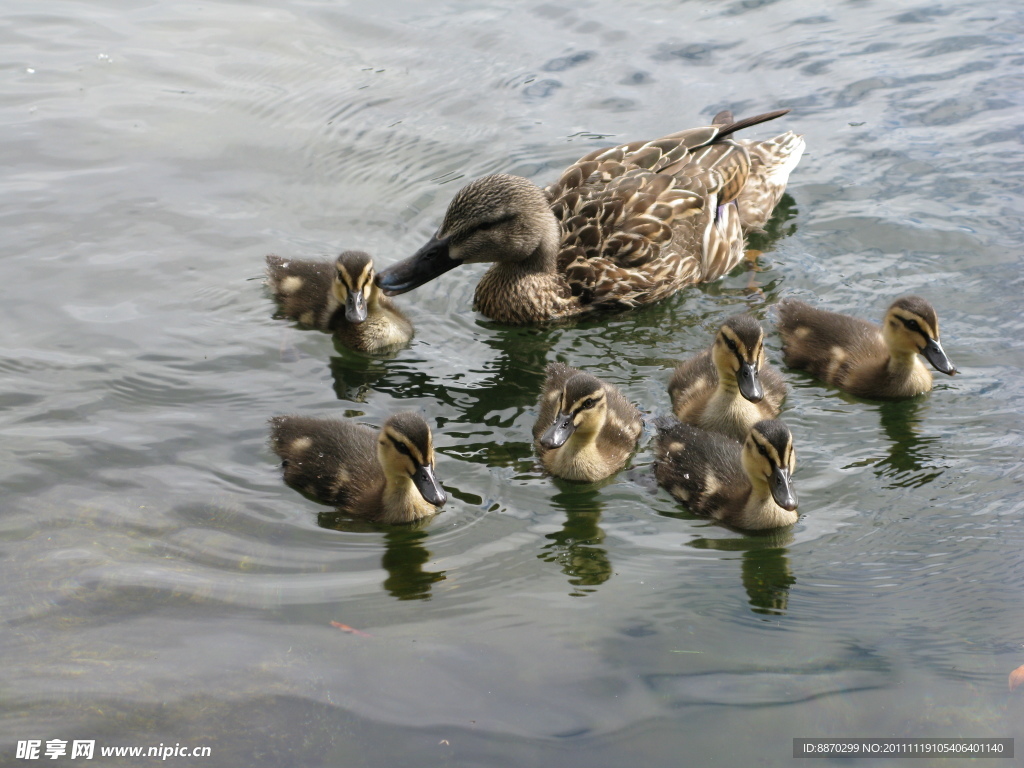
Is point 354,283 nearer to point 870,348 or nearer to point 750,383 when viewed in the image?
point 750,383

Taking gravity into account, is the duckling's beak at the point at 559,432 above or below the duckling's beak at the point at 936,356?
below

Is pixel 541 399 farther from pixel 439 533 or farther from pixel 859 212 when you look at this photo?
pixel 859 212

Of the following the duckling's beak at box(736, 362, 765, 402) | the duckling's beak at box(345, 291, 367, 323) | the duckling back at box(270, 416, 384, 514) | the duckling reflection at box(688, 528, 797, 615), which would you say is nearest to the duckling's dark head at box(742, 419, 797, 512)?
the duckling reflection at box(688, 528, 797, 615)

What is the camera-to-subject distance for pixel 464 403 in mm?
5207

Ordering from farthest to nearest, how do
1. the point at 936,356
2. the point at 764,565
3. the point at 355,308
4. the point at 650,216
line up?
the point at 650,216
the point at 355,308
the point at 936,356
the point at 764,565

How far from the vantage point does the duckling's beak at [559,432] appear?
14.5 ft

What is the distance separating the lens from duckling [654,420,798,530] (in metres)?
4.13

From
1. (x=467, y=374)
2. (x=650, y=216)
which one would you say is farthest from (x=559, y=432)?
(x=650, y=216)

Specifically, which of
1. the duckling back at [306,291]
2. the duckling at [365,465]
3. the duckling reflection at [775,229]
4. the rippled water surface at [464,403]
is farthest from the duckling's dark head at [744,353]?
the duckling back at [306,291]

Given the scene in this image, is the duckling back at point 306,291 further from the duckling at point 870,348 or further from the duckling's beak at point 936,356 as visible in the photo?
the duckling's beak at point 936,356

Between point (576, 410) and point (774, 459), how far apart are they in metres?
0.82

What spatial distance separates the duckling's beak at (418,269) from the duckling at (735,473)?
5.58 feet

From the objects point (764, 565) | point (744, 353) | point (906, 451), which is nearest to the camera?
point (764, 565)

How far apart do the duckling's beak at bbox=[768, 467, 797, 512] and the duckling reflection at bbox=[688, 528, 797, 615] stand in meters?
0.17
